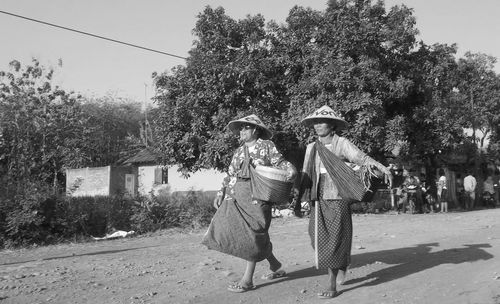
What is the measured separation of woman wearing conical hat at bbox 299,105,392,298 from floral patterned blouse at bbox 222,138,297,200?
0.89ft

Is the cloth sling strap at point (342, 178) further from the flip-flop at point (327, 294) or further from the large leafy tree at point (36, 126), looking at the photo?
the large leafy tree at point (36, 126)

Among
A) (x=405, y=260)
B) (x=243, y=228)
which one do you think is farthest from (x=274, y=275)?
(x=405, y=260)

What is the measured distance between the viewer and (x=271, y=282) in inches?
226

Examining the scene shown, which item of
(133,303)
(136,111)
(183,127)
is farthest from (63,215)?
(136,111)

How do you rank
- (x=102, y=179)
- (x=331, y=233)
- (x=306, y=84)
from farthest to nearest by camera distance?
(x=102, y=179)
(x=306, y=84)
(x=331, y=233)

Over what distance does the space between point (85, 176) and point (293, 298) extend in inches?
686

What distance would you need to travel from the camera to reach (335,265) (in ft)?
16.8

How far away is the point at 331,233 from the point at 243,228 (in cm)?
87

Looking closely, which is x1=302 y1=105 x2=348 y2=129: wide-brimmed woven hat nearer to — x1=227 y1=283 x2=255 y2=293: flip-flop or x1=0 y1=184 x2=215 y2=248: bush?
x1=227 y1=283 x2=255 y2=293: flip-flop

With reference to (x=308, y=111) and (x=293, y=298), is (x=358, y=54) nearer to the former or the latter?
(x=308, y=111)

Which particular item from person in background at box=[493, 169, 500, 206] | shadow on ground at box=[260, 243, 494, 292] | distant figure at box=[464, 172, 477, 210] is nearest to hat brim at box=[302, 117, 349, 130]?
shadow on ground at box=[260, 243, 494, 292]

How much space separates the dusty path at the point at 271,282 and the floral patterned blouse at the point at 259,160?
112 centimetres

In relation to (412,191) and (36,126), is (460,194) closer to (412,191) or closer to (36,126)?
(412,191)

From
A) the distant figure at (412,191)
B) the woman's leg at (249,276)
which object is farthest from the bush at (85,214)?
the distant figure at (412,191)
